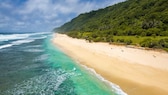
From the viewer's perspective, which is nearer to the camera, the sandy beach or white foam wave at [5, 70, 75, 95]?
the sandy beach

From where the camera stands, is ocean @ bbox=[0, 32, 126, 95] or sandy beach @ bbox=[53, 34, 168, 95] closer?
sandy beach @ bbox=[53, 34, 168, 95]

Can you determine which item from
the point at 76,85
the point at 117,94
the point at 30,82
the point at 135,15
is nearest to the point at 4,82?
the point at 30,82

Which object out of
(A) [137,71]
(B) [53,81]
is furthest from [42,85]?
(A) [137,71]

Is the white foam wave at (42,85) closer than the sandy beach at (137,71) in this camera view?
No

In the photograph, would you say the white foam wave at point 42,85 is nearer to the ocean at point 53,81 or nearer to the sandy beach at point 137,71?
the ocean at point 53,81

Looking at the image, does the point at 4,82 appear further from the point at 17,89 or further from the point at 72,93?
the point at 72,93

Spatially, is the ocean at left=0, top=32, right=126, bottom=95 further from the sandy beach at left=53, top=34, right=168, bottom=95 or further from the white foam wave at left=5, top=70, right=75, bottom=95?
the sandy beach at left=53, top=34, right=168, bottom=95

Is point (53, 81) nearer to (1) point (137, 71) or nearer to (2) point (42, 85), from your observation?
(2) point (42, 85)

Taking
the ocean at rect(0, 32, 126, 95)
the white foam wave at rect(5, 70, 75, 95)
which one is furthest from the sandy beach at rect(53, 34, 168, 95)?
the white foam wave at rect(5, 70, 75, 95)

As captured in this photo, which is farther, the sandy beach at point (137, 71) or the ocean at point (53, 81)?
the ocean at point (53, 81)

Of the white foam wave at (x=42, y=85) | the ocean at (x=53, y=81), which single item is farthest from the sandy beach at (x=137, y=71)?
the white foam wave at (x=42, y=85)

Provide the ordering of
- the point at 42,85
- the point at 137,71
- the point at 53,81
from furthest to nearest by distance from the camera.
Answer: the point at 137,71 < the point at 53,81 < the point at 42,85
